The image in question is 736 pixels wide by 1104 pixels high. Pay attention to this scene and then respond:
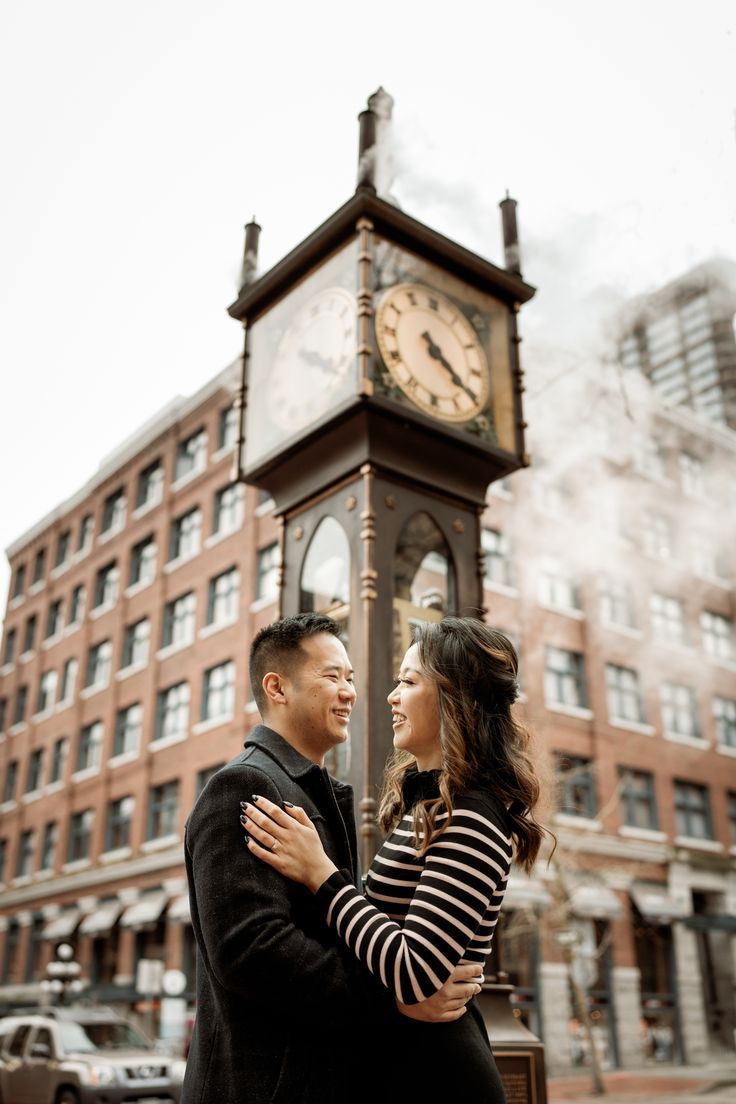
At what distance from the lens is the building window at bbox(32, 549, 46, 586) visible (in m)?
33.1

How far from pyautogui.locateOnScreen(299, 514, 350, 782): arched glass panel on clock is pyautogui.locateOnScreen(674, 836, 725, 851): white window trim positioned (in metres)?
21.7

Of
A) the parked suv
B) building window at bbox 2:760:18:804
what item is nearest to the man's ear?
the parked suv

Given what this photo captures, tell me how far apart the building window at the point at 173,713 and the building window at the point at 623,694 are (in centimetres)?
990

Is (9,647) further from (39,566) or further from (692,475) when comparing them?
(692,475)

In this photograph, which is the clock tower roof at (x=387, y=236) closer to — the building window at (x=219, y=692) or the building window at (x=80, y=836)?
the building window at (x=219, y=692)

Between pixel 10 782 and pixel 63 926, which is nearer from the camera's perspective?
pixel 63 926

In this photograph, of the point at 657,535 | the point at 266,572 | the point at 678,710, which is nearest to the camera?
the point at 266,572

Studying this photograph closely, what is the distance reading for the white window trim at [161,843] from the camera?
2197cm

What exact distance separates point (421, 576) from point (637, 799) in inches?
830

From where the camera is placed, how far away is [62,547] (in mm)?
31969

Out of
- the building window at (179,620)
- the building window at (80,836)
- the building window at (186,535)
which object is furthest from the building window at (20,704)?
the building window at (186,535)

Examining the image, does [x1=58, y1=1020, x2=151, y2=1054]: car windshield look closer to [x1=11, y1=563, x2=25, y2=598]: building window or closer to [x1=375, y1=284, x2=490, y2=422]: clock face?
[x1=375, y1=284, x2=490, y2=422]: clock face

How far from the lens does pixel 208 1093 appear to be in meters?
1.91

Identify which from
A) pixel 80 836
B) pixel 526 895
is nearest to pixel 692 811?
pixel 526 895
